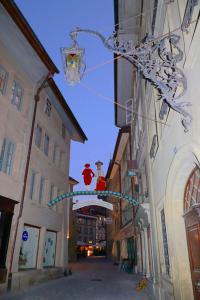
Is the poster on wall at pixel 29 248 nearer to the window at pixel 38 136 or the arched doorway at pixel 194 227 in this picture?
the window at pixel 38 136

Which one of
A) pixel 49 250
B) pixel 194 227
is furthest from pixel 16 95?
pixel 194 227

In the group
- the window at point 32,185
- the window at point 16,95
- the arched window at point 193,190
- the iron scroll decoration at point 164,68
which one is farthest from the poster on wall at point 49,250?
the iron scroll decoration at point 164,68

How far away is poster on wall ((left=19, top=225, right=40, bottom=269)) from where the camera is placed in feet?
41.0

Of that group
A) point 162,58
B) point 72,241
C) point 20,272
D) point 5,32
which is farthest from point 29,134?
point 72,241

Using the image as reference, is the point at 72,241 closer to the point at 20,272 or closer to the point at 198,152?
the point at 20,272

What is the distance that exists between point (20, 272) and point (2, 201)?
3.69 metres

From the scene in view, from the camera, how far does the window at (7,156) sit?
11.5 meters

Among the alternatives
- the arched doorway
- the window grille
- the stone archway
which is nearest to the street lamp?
the stone archway

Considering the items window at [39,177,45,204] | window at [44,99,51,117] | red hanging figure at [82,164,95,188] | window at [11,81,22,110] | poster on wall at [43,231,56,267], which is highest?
window at [44,99,51,117]

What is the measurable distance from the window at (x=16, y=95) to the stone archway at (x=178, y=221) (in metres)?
9.68

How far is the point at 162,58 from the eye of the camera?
4.68 meters

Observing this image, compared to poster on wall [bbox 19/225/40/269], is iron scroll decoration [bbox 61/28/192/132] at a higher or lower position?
higher

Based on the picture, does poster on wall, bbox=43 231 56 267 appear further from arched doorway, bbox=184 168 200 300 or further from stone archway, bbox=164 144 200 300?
arched doorway, bbox=184 168 200 300

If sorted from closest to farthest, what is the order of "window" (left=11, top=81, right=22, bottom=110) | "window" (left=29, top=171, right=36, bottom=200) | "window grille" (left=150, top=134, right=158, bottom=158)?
1. "window grille" (left=150, top=134, right=158, bottom=158)
2. "window" (left=11, top=81, right=22, bottom=110)
3. "window" (left=29, top=171, right=36, bottom=200)
